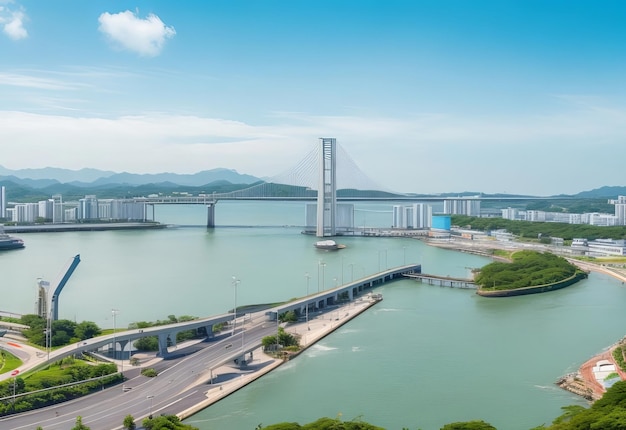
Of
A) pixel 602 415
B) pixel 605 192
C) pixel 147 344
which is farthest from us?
pixel 605 192

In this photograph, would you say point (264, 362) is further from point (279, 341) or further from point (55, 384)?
point (55, 384)

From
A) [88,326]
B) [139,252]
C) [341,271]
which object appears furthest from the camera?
[139,252]

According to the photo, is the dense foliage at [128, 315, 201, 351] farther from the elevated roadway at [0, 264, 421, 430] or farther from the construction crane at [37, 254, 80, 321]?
the construction crane at [37, 254, 80, 321]

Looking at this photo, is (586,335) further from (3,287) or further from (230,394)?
(3,287)

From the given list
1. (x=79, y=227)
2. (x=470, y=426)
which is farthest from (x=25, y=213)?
(x=470, y=426)

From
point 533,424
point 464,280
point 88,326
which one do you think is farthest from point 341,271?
point 533,424

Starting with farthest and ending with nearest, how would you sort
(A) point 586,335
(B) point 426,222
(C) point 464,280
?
(B) point 426,222
(C) point 464,280
(A) point 586,335

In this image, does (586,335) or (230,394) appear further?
(586,335)
